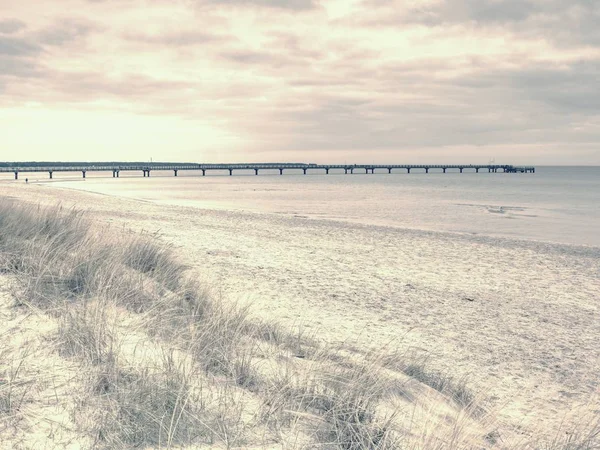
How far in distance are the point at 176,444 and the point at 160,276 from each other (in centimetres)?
450

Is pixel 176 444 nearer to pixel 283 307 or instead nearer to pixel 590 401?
pixel 590 401

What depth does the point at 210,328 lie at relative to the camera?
471cm

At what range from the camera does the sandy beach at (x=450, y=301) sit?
18.5 feet

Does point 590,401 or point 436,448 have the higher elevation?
point 436,448

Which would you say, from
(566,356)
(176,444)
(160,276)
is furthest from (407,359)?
(160,276)

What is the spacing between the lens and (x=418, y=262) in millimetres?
13203

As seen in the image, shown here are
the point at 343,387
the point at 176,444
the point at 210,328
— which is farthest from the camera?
the point at 210,328

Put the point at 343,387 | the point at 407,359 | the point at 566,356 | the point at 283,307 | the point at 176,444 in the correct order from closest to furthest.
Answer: the point at 176,444
the point at 343,387
the point at 407,359
the point at 566,356
the point at 283,307

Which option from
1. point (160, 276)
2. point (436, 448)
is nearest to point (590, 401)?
point (436, 448)

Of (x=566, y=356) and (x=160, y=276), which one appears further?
(x=160, y=276)

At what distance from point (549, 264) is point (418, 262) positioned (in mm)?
4109

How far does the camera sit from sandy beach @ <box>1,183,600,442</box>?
563 centimetres

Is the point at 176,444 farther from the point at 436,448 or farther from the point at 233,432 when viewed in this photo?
the point at 436,448

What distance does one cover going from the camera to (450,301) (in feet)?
29.7
